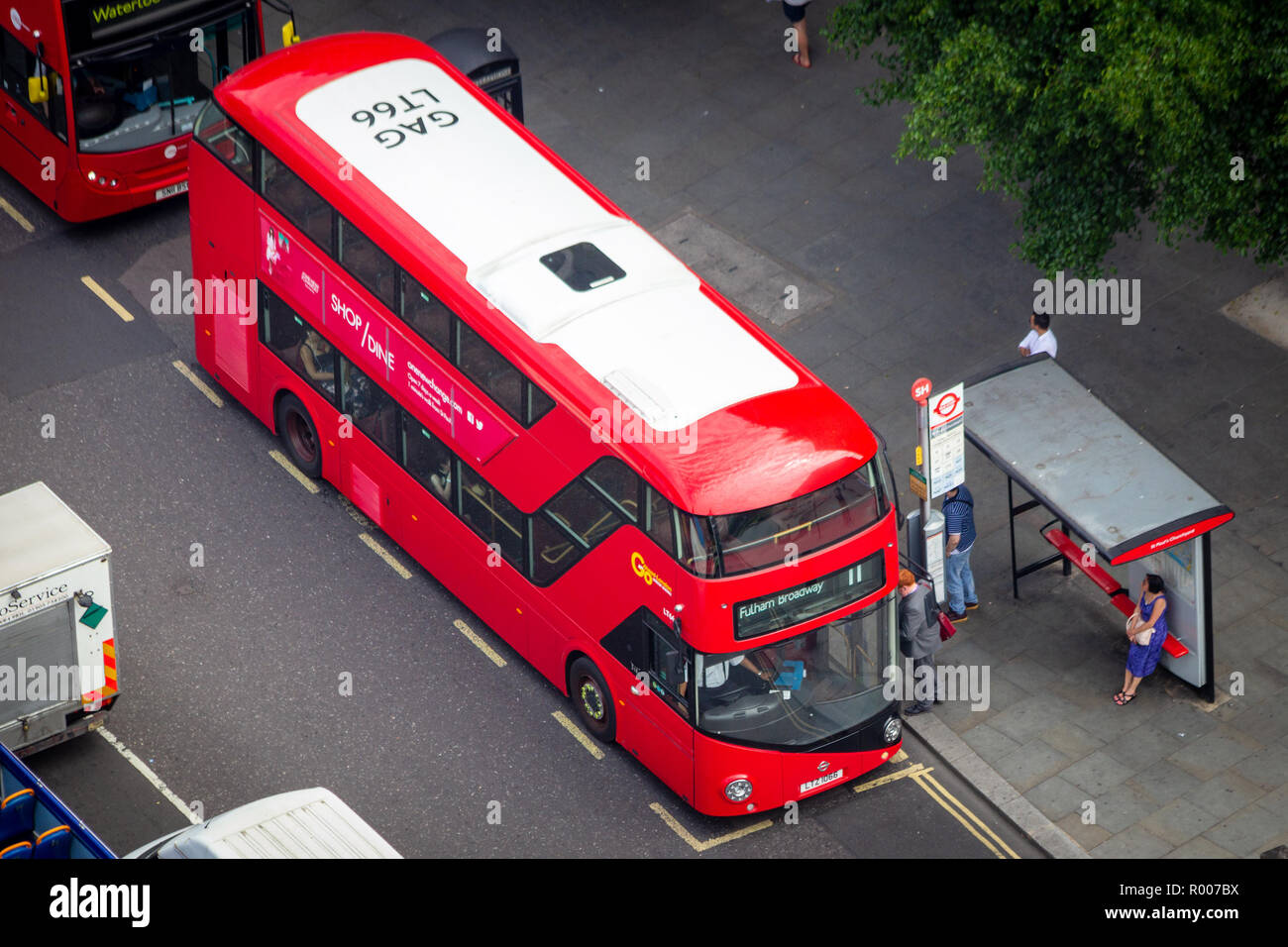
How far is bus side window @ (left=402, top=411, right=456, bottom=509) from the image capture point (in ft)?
63.5

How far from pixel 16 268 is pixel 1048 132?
39.8 feet

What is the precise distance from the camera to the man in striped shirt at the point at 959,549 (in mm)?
19484

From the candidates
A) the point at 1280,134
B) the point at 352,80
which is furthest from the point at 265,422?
the point at 1280,134

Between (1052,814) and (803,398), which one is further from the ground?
(803,398)

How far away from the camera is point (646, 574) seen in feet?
56.4

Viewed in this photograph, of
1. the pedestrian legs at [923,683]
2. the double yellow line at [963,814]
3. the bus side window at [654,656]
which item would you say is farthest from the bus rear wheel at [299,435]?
the double yellow line at [963,814]

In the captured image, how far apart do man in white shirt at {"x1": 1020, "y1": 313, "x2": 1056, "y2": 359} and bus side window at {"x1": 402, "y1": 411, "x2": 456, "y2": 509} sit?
634cm

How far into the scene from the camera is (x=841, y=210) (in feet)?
82.4

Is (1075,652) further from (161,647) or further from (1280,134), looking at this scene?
(161,647)

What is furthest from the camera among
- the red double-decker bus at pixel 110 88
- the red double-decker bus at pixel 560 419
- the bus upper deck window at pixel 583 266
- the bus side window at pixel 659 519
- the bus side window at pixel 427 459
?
the red double-decker bus at pixel 110 88

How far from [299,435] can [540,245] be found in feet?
14.3

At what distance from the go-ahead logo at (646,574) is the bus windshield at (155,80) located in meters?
9.85

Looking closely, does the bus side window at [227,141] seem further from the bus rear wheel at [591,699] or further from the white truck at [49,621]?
the bus rear wheel at [591,699]

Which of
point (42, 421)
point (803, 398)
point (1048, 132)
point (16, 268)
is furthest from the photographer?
point (16, 268)
